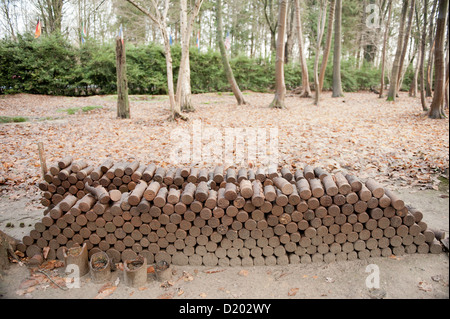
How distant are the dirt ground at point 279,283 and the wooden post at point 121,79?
8.51 m

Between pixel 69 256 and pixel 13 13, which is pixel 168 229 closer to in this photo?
pixel 69 256

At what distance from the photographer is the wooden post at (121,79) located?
36.5 ft

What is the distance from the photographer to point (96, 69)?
18562mm

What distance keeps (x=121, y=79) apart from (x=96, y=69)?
859cm

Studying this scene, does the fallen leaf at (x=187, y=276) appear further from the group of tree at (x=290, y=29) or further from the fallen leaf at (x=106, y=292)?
the group of tree at (x=290, y=29)

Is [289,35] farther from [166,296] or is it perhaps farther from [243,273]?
[166,296]

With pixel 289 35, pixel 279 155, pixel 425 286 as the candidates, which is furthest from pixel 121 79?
pixel 289 35

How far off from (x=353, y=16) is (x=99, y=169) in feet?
102

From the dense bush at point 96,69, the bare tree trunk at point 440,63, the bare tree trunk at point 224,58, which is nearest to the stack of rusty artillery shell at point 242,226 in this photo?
the bare tree trunk at point 440,63

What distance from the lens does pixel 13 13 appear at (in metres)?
28.5

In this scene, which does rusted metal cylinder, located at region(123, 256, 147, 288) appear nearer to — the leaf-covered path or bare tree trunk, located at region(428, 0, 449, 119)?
the leaf-covered path

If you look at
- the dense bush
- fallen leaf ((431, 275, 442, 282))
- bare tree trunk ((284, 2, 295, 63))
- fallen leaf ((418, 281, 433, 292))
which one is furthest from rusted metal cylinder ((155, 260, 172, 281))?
bare tree trunk ((284, 2, 295, 63))

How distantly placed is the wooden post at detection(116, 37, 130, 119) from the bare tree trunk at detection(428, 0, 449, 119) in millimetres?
10716
